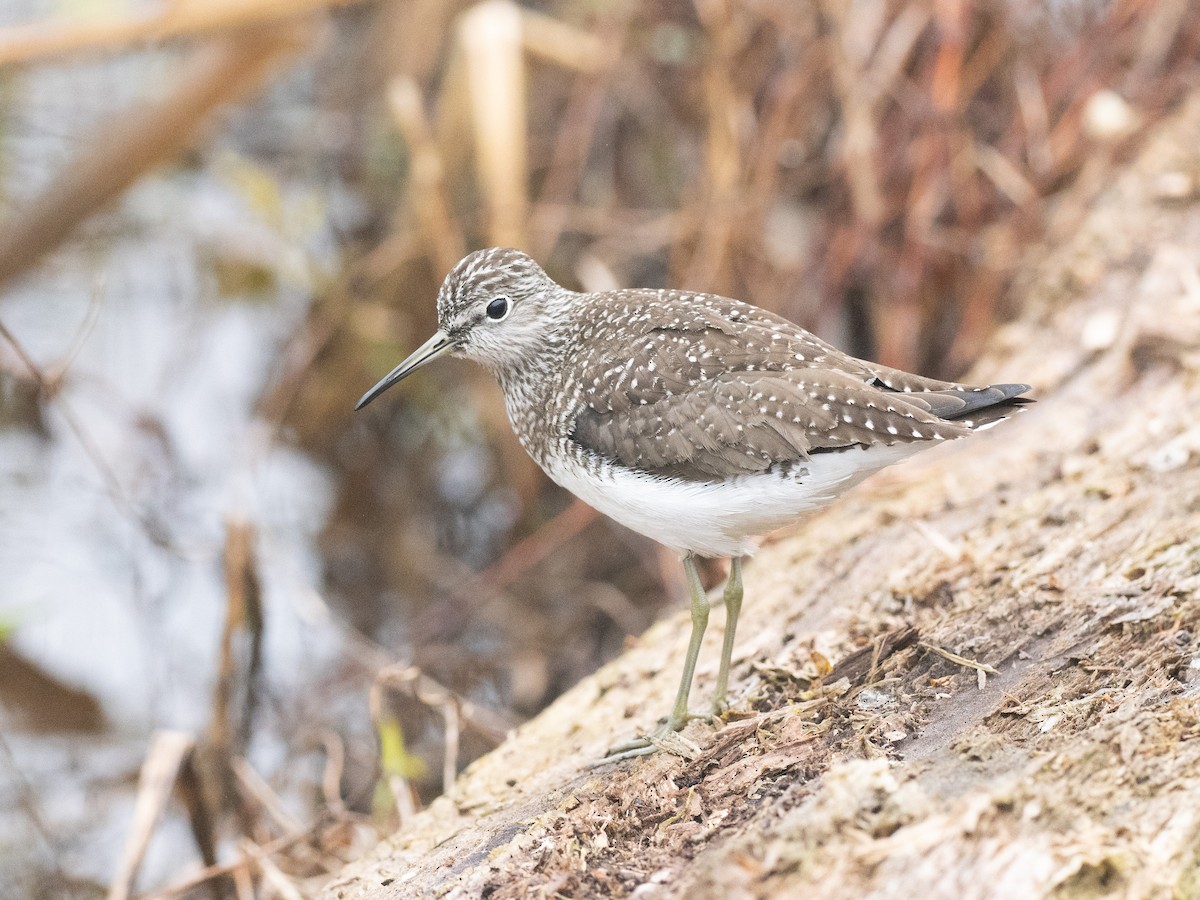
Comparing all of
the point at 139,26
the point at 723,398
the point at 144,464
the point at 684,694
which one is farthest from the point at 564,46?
the point at 684,694

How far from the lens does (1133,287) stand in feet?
18.9

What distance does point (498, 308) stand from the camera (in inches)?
175

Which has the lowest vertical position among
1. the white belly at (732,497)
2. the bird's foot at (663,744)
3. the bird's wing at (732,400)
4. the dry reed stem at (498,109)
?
the bird's foot at (663,744)

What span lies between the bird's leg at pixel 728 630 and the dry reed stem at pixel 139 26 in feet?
14.2

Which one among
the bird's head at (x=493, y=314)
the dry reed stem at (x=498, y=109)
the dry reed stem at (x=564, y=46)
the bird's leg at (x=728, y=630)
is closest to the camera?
the bird's leg at (x=728, y=630)

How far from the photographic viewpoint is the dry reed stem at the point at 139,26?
577 cm

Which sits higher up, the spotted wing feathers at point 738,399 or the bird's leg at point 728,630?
the spotted wing feathers at point 738,399

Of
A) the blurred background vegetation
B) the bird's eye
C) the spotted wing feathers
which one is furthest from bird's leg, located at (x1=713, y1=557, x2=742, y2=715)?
the blurred background vegetation

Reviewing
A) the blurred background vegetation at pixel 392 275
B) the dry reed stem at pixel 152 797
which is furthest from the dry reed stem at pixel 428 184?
the dry reed stem at pixel 152 797

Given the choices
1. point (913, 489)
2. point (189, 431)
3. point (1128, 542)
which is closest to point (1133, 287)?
point (913, 489)

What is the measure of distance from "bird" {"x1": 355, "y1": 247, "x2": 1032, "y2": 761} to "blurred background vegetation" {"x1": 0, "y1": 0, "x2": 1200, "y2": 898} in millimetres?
2291

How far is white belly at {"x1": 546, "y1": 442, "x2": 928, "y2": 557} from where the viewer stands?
143 inches

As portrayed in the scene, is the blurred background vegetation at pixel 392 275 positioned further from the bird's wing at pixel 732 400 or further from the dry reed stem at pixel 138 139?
the bird's wing at pixel 732 400

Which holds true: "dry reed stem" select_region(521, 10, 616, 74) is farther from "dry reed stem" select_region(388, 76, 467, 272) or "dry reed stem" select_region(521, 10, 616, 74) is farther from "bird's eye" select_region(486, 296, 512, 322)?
"bird's eye" select_region(486, 296, 512, 322)
